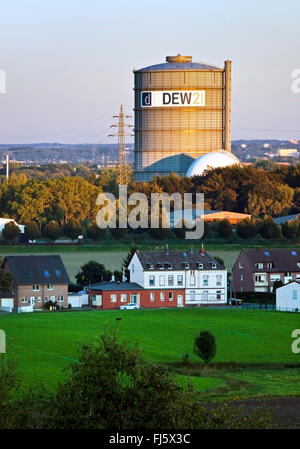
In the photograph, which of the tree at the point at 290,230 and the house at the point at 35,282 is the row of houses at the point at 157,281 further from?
the tree at the point at 290,230

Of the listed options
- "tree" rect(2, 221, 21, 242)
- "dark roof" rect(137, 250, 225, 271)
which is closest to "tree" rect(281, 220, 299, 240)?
"tree" rect(2, 221, 21, 242)

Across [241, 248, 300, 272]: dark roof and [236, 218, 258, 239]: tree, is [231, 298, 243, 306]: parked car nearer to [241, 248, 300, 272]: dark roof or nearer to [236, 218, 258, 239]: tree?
[241, 248, 300, 272]: dark roof

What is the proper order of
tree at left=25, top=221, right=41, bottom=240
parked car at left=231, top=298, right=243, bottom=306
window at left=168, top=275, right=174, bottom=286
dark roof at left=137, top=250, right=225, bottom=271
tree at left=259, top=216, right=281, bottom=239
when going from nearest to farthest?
parked car at left=231, top=298, right=243, bottom=306 → window at left=168, top=275, right=174, bottom=286 → dark roof at left=137, top=250, right=225, bottom=271 → tree at left=259, top=216, right=281, bottom=239 → tree at left=25, top=221, right=41, bottom=240

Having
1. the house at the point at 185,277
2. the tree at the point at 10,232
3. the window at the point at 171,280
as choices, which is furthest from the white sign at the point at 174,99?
the window at the point at 171,280

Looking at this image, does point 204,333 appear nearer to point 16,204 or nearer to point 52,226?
point 52,226

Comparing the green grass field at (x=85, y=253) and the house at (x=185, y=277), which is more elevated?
the green grass field at (x=85, y=253)

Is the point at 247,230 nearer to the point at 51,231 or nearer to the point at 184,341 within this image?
the point at 51,231
